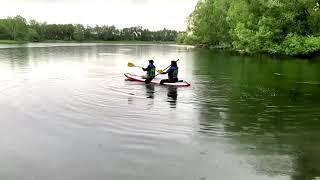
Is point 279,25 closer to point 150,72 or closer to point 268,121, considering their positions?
point 150,72

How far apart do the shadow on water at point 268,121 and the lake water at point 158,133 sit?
0.12 feet

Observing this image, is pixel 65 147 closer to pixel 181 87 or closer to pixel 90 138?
pixel 90 138

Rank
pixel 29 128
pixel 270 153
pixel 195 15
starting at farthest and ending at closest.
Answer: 1. pixel 195 15
2. pixel 29 128
3. pixel 270 153

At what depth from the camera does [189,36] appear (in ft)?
389

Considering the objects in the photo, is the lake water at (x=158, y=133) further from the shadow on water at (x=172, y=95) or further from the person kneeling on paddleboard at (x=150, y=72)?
the person kneeling on paddleboard at (x=150, y=72)

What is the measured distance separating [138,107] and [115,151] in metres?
6.78

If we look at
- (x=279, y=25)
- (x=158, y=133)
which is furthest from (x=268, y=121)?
(x=279, y=25)

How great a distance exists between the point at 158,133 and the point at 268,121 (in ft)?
16.4

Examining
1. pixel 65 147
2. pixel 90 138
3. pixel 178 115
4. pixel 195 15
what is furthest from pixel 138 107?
pixel 195 15

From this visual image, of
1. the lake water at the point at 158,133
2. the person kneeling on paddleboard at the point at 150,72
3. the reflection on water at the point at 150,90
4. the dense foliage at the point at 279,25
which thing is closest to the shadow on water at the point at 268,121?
the lake water at the point at 158,133

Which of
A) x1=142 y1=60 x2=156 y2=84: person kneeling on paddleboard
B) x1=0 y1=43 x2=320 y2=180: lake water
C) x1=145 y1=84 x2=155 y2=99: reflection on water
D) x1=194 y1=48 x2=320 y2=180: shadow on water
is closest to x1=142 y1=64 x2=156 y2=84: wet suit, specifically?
x1=142 y1=60 x2=156 y2=84: person kneeling on paddleboard

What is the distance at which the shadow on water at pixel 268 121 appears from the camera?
1115 centimetres

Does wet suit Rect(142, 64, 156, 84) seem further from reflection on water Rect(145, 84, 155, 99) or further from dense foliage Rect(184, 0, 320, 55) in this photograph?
dense foliage Rect(184, 0, 320, 55)

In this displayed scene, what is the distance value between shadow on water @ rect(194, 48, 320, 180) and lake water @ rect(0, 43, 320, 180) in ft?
0.12
